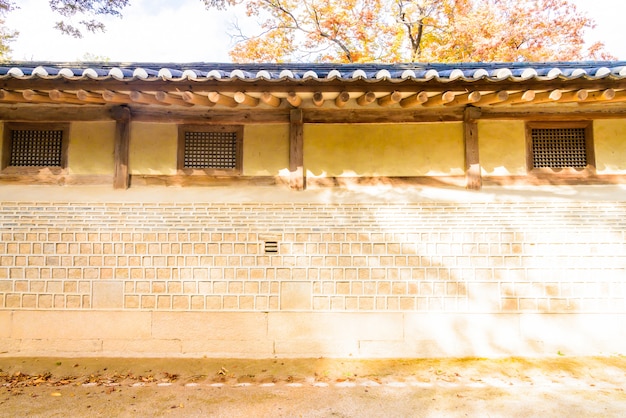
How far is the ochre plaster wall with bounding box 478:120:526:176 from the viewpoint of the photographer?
187 inches

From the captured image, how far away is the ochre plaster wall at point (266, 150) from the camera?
4785 millimetres

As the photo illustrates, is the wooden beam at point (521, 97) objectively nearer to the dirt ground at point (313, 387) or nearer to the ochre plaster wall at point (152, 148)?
the dirt ground at point (313, 387)

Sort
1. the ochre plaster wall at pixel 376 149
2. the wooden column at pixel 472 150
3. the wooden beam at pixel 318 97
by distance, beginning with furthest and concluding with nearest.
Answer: the ochre plaster wall at pixel 376 149, the wooden column at pixel 472 150, the wooden beam at pixel 318 97

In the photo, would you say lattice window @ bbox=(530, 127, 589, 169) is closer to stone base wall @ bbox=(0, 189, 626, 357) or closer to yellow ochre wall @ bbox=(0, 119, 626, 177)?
yellow ochre wall @ bbox=(0, 119, 626, 177)

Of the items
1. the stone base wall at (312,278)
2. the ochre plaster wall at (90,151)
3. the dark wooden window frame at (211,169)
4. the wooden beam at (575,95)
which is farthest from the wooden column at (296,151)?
the wooden beam at (575,95)

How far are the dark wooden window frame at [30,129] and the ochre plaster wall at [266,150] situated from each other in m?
2.26

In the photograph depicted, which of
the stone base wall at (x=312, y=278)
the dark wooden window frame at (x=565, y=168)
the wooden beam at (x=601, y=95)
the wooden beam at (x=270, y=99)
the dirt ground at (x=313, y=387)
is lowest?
the dirt ground at (x=313, y=387)

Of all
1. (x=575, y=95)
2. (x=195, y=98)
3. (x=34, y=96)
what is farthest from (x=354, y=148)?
(x=34, y=96)

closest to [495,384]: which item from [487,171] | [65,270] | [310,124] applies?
[487,171]

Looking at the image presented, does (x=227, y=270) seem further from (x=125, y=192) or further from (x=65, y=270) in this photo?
(x=65, y=270)

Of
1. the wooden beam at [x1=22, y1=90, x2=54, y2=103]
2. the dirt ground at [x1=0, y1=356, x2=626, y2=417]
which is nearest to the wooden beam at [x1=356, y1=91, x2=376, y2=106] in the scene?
the dirt ground at [x1=0, y1=356, x2=626, y2=417]

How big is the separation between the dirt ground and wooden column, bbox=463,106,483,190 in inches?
84.4

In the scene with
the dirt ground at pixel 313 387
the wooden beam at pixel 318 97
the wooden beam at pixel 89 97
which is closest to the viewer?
the dirt ground at pixel 313 387

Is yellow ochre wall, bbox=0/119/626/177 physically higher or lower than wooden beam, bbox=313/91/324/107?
lower
